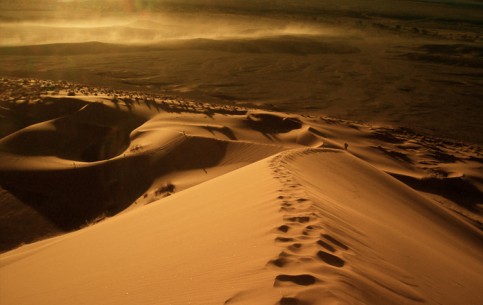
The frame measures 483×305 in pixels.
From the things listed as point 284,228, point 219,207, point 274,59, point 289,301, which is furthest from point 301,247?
point 274,59

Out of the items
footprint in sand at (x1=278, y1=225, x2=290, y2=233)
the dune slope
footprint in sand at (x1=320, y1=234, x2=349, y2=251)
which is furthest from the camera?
footprint in sand at (x1=278, y1=225, x2=290, y2=233)

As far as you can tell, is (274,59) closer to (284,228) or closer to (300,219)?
(300,219)

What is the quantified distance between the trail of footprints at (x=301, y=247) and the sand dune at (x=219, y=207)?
2cm

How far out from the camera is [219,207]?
523 centimetres

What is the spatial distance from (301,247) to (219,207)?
191 centimetres

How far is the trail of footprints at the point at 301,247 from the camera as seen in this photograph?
116 inches

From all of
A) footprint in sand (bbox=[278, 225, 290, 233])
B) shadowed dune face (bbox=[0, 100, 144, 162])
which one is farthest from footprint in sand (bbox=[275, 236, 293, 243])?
shadowed dune face (bbox=[0, 100, 144, 162])

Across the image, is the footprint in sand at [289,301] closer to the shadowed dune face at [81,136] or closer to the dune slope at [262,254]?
the dune slope at [262,254]

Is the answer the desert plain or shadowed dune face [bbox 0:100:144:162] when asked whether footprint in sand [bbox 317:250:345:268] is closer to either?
the desert plain

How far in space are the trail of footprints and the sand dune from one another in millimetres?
16

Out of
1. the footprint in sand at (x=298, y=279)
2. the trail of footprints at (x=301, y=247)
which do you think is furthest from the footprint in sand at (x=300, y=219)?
the footprint in sand at (x=298, y=279)

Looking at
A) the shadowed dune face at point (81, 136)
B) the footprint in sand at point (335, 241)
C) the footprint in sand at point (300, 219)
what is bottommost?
the shadowed dune face at point (81, 136)

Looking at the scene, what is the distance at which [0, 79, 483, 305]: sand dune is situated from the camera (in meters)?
3.36

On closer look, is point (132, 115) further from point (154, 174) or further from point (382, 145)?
point (382, 145)
